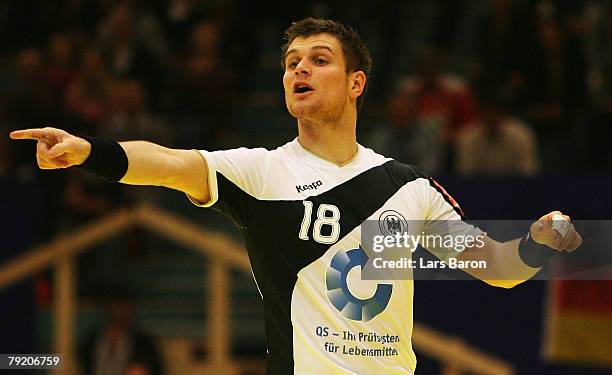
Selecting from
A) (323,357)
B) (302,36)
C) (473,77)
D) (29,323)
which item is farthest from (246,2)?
(323,357)

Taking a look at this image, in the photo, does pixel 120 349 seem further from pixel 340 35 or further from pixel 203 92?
pixel 340 35

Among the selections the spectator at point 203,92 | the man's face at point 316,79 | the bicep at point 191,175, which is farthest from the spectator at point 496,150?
the bicep at point 191,175

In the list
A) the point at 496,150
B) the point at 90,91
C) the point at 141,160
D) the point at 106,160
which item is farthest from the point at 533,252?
the point at 90,91

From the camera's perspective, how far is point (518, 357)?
27.7ft

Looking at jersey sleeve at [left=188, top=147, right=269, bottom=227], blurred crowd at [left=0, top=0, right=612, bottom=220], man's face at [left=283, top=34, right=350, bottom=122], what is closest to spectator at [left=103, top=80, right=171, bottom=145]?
blurred crowd at [left=0, top=0, right=612, bottom=220]

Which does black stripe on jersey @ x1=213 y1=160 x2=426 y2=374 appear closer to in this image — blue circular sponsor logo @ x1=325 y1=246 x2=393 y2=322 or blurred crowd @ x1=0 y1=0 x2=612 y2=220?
blue circular sponsor logo @ x1=325 y1=246 x2=393 y2=322

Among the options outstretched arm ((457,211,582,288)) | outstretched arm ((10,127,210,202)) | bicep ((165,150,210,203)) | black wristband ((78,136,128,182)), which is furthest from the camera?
outstretched arm ((457,211,582,288))

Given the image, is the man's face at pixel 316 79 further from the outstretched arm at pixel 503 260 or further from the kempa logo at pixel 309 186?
the outstretched arm at pixel 503 260

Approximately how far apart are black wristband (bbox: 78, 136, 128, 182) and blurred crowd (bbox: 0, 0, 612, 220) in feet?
16.3

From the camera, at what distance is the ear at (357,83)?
4941mm

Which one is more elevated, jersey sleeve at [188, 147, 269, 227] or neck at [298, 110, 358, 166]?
neck at [298, 110, 358, 166]

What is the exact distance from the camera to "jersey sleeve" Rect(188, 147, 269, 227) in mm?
4457

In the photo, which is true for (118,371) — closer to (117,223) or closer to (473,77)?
(117,223)

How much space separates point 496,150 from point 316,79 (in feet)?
14.8
